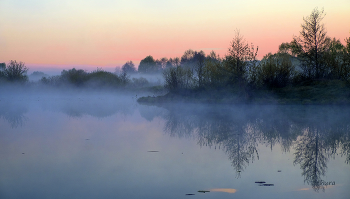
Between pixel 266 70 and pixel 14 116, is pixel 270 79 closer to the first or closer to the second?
pixel 266 70

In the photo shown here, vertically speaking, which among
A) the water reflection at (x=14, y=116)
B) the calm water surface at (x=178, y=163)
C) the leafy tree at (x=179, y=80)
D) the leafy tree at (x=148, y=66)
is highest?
the leafy tree at (x=148, y=66)

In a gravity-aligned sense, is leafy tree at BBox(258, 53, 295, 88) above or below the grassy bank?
above

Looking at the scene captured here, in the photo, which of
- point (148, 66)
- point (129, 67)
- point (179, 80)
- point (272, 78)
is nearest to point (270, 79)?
point (272, 78)

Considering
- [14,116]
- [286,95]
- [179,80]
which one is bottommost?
Answer: [14,116]

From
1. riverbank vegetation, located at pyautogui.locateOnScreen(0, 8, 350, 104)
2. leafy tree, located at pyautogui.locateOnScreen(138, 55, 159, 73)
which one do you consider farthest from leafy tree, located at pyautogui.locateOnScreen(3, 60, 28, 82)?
leafy tree, located at pyautogui.locateOnScreen(138, 55, 159, 73)

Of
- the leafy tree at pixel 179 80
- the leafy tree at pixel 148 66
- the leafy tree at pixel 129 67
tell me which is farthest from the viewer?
the leafy tree at pixel 129 67

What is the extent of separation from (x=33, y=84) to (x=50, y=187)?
40158 mm

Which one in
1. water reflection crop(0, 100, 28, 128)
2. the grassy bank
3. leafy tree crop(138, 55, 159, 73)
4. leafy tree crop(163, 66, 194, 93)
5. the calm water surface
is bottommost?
the calm water surface

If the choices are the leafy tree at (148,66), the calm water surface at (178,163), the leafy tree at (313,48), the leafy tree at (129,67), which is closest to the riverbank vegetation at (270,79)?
the leafy tree at (313,48)

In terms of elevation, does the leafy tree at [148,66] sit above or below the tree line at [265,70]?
above

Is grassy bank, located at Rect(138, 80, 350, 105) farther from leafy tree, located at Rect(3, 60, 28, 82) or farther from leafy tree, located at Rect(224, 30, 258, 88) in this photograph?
leafy tree, located at Rect(3, 60, 28, 82)

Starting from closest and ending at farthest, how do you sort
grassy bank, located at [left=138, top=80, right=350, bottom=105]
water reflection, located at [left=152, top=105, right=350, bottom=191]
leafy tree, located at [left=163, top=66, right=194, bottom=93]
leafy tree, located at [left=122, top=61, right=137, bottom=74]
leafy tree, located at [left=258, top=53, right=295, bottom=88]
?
water reflection, located at [left=152, top=105, right=350, bottom=191], grassy bank, located at [left=138, top=80, right=350, bottom=105], leafy tree, located at [left=258, top=53, right=295, bottom=88], leafy tree, located at [left=163, top=66, right=194, bottom=93], leafy tree, located at [left=122, top=61, right=137, bottom=74]

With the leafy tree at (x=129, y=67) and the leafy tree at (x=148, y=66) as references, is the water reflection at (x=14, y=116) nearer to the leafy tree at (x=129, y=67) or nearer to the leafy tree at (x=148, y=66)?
the leafy tree at (x=148, y=66)

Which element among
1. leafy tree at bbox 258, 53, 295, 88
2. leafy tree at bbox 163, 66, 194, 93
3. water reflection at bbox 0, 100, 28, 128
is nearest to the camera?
water reflection at bbox 0, 100, 28, 128
